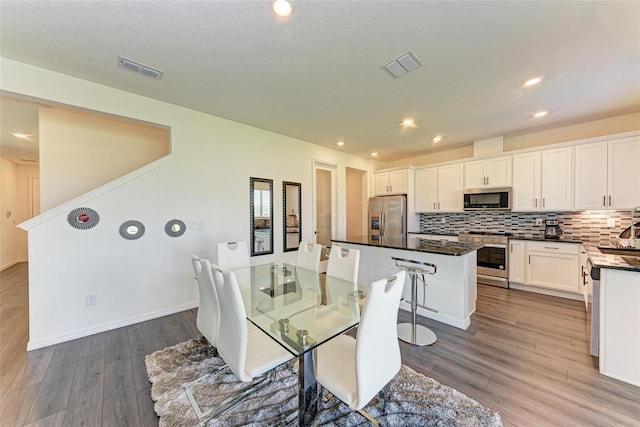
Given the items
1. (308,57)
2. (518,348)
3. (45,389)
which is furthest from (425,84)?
(45,389)

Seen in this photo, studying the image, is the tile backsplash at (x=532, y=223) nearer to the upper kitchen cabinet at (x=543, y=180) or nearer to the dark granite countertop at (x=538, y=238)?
the dark granite countertop at (x=538, y=238)

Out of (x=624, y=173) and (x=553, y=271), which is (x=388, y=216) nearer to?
(x=553, y=271)

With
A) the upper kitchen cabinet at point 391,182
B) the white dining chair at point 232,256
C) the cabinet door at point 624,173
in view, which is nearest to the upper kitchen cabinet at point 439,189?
the upper kitchen cabinet at point 391,182

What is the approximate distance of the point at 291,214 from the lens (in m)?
4.32

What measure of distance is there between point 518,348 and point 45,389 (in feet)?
13.0

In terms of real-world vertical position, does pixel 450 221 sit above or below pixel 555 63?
below

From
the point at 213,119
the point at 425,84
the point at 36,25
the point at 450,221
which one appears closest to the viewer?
the point at 36,25

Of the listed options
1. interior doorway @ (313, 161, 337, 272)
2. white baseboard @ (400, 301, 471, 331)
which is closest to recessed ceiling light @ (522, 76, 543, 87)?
white baseboard @ (400, 301, 471, 331)

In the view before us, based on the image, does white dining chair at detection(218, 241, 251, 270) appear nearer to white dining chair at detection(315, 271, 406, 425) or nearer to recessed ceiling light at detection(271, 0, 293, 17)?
white dining chair at detection(315, 271, 406, 425)

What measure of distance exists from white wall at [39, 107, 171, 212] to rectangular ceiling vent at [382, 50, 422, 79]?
3.02 m

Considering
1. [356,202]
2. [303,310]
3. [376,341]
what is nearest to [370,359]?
[376,341]

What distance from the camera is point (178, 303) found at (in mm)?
3062

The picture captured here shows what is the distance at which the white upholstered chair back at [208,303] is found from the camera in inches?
62.8

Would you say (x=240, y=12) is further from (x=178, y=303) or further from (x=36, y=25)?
(x=178, y=303)
